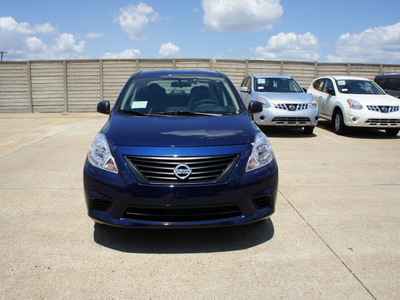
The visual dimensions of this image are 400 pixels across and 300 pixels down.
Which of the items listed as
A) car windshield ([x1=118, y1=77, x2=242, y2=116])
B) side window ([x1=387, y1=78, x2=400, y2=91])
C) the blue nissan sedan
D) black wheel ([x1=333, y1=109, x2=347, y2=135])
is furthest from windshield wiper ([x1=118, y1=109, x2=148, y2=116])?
side window ([x1=387, y1=78, x2=400, y2=91])

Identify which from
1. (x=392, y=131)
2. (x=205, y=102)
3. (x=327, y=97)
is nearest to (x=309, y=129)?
(x=327, y=97)

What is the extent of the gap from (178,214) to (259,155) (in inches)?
33.5

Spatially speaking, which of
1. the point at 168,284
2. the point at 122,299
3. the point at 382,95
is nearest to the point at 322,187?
the point at 168,284

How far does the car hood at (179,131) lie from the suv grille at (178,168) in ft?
0.52

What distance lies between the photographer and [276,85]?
1063cm

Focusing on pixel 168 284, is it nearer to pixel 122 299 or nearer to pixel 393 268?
pixel 122 299

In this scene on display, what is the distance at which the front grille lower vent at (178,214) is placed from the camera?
9.44 ft

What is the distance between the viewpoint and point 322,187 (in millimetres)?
4953

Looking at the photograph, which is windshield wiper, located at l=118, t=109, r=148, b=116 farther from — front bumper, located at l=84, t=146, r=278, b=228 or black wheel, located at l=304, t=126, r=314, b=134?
black wheel, located at l=304, t=126, r=314, b=134

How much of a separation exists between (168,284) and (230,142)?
3.98 feet

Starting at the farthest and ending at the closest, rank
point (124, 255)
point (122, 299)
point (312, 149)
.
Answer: point (312, 149)
point (124, 255)
point (122, 299)

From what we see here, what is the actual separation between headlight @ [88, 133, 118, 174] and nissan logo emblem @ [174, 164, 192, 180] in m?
0.49

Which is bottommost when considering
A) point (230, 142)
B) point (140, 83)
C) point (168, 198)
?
point (168, 198)

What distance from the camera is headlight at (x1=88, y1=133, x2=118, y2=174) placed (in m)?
2.97
